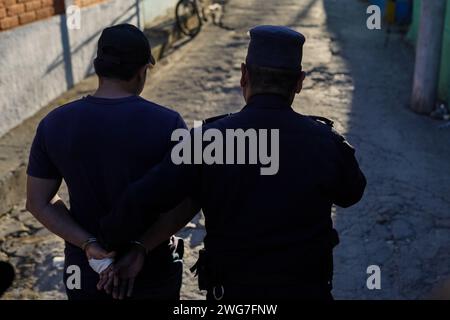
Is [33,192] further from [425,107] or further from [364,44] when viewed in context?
[364,44]

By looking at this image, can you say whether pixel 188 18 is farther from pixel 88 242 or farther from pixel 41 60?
pixel 88 242

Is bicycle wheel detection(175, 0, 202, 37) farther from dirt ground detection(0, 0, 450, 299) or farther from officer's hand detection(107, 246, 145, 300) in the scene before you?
officer's hand detection(107, 246, 145, 300)

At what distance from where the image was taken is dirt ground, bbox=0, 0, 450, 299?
416 cm

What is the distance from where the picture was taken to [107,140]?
220 centimetres

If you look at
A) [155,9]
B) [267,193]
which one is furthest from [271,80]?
[155,9]

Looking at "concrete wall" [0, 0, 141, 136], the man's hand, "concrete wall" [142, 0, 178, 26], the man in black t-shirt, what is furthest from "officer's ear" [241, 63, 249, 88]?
"concrete wall" [142, 0, 178, 26]

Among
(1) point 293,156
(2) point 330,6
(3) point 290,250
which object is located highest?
(1) point 293,156

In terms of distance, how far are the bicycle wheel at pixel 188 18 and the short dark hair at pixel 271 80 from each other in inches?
350

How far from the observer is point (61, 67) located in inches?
288

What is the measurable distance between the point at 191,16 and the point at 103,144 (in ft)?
31.4

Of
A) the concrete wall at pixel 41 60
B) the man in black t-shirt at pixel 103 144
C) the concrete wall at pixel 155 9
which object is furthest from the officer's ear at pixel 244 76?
the concrete wall at pixel 155 9

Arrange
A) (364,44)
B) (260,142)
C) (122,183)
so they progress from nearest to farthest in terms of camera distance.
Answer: (260,142)
(122,183)
(364,44)
